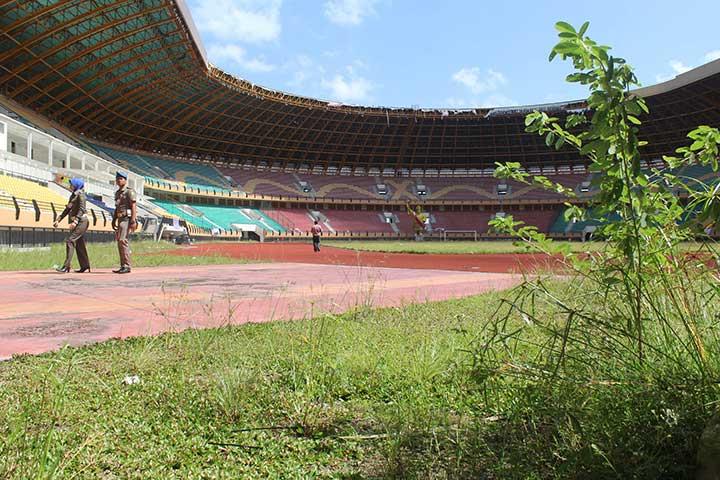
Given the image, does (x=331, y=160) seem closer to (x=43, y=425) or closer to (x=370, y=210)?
(x=370, y=210)

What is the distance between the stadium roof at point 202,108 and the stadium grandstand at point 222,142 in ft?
0.61

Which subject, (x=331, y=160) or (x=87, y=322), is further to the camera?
(x=331, y=160)

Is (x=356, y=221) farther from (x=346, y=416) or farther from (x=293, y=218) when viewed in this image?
(x=346, y=416)

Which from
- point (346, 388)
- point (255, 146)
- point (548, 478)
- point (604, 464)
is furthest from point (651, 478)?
point (255, 146)

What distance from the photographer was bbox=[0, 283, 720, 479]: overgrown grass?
5.74 feet

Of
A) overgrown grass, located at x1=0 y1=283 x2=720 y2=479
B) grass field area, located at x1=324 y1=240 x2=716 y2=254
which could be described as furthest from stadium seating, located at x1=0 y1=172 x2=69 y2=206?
overgrown grass, located at x1=0 y1=283 x2=720 y2=479

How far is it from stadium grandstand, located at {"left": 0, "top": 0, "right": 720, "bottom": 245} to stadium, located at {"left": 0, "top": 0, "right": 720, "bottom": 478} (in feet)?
0.72

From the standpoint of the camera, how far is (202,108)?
174 ft

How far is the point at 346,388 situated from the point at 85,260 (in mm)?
8726

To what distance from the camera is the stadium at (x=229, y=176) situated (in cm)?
549

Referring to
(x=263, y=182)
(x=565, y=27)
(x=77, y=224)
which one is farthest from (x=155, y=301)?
(x=263, y=182)

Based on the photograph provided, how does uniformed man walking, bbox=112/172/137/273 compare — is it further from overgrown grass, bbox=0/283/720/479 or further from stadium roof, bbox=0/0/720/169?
stadium roof, bbox=0/0/720/169

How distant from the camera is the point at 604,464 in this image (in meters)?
1.63

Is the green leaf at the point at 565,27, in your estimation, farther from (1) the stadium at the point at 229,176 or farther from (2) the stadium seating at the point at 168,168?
(2) the stadium seating at the point at 168,168
